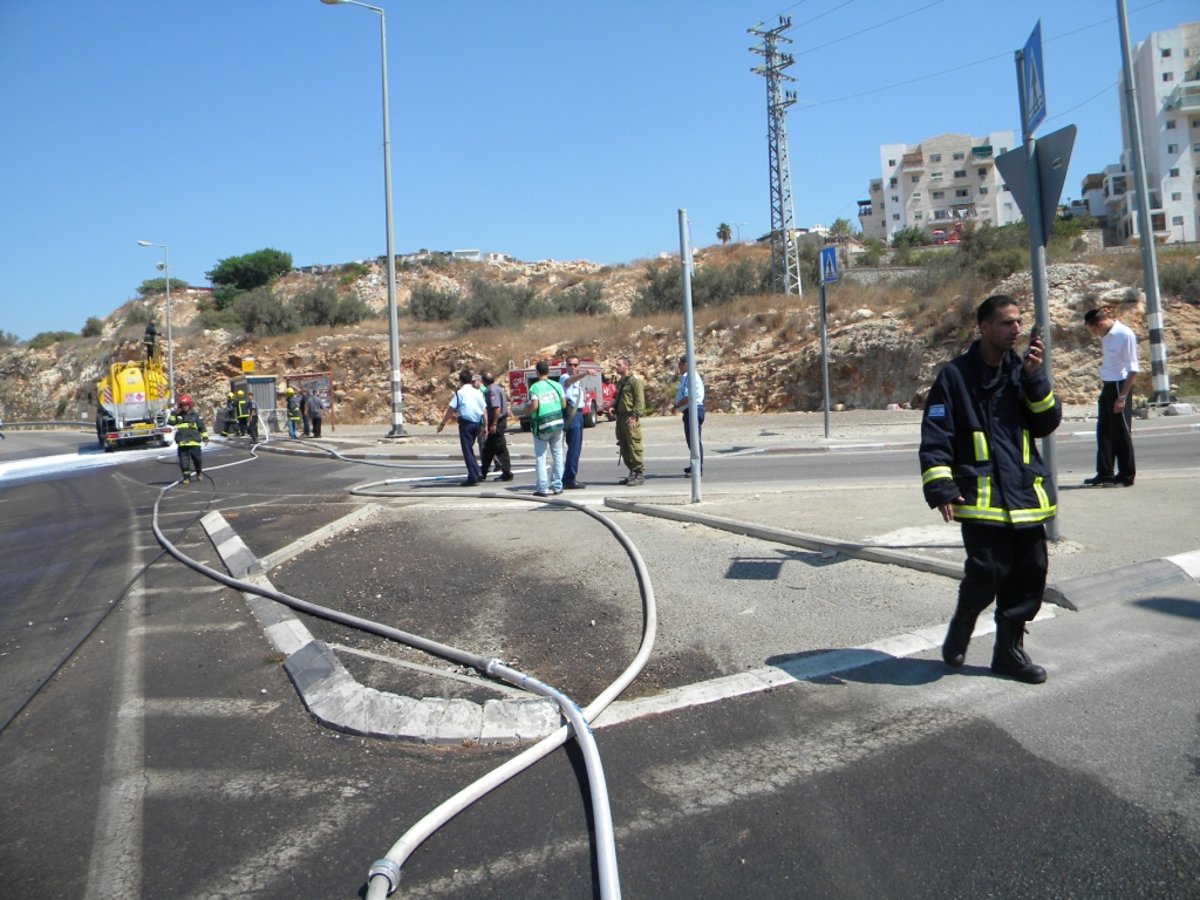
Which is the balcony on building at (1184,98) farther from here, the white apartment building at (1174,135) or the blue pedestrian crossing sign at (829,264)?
the blue pedestrian crossing sign at (829,264)

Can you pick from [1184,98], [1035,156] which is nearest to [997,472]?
[1035,156]

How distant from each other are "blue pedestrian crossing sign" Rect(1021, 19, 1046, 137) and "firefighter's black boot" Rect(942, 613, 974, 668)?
12.1ft

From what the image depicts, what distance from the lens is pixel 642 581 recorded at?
6.25 m

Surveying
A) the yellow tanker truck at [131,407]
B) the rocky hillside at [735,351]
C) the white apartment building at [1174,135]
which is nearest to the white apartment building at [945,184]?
the white apartment building at [1174,135]

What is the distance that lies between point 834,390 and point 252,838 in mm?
30992

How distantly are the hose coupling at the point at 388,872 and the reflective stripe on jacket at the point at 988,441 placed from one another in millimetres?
2738

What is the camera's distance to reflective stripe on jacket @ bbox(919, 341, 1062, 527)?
13.8ft

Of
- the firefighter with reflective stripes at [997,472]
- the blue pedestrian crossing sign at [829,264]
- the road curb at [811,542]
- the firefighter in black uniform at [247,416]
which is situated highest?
the blue pedestrian crossing sign at [829,264]

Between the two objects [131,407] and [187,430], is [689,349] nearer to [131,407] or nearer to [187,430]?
[187,430]

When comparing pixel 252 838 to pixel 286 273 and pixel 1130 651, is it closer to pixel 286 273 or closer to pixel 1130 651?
pixel 1130 651

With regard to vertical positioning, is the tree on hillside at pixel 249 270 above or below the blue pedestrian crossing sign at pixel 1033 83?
above

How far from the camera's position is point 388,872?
9.55 feet

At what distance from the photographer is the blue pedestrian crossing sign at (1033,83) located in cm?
617

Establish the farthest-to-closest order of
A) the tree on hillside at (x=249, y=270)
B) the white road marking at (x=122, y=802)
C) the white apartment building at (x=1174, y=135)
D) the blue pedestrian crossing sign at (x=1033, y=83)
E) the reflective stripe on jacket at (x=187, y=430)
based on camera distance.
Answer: the tree on hillside at (x=249, y=270), the white apartment building at (x=1174, y=135), the reflective stripe on jacket at (x=187, y=430), the blue pedestrian crossing sign at (x=1033, y=83), the white road marking at (x=122, y=802)
